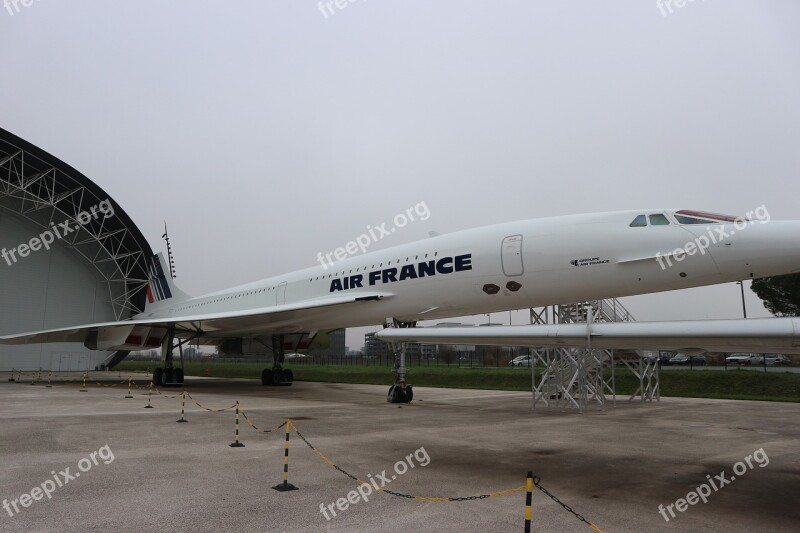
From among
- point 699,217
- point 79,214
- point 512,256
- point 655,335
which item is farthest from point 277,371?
point 655,335

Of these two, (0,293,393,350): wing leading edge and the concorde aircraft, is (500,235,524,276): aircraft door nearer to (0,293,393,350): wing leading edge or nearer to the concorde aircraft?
the concorde aircraft

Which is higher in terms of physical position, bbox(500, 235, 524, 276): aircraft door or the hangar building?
the hangar building

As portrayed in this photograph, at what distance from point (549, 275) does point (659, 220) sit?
2182mm

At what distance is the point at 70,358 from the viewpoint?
123 feet

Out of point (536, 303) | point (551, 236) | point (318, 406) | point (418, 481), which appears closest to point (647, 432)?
point (536, 303)

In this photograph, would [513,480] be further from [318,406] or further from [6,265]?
[6,265]

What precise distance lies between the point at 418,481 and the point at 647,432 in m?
5.86

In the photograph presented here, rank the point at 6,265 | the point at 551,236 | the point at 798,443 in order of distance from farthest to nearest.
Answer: the point at 6,265
the point at 551,236
the point at 798,443

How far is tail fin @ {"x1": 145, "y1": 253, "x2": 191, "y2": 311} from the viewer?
28578 mm
